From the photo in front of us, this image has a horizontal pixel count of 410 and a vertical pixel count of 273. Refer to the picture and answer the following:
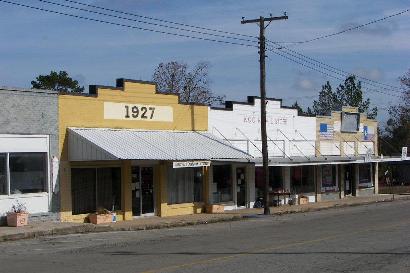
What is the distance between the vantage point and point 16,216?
71.6 feet

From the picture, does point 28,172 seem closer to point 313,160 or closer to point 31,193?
point 31,193

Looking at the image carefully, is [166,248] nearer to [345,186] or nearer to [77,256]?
[77,256]

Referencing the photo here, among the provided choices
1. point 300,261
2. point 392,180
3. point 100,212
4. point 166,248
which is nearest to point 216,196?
point 100,212

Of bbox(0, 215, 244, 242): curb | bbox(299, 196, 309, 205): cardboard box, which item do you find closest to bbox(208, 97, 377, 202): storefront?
bbox(299, 196, 309, 205): cardboard box

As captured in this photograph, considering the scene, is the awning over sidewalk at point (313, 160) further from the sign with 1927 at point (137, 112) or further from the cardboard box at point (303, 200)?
the sign with 1927 at point (137, 112)

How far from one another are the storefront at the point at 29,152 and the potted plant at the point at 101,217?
1.43 meters

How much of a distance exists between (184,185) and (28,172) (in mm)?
8119

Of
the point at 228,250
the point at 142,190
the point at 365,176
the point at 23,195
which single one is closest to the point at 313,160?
the point at 365,176

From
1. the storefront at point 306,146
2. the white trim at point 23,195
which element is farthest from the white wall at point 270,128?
the white trim at point 23,195

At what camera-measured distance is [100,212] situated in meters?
25.0

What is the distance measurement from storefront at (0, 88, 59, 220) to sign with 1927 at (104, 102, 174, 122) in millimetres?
2745

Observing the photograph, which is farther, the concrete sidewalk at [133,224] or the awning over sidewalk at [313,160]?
the awning over sidewalk at [313,160]

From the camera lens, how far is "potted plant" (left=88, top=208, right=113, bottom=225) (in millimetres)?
24375

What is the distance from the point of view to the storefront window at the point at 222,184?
31.1 metres
